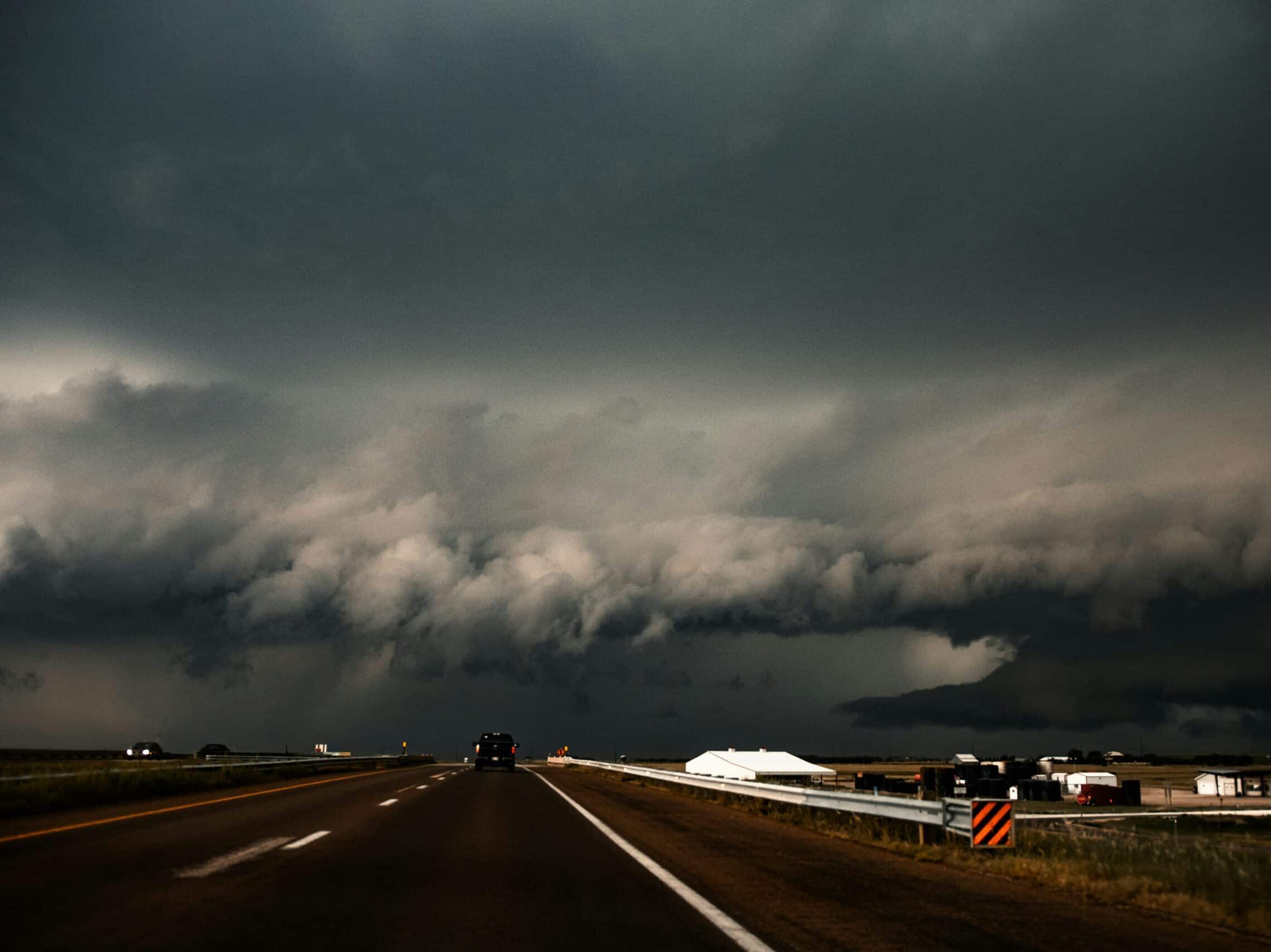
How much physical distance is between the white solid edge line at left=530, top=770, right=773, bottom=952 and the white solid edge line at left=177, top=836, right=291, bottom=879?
174 inches

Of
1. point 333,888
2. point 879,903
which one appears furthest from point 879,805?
point 333,888

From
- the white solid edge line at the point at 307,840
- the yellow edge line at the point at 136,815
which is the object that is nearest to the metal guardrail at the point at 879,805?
the white solid edge line at the point at 307,840

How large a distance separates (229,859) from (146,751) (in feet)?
229

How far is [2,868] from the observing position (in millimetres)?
10445

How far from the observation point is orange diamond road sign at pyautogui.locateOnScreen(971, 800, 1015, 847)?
13.3 m

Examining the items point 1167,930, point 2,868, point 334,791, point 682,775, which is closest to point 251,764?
point 334,791

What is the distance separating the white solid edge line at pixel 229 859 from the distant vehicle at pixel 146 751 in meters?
65.1

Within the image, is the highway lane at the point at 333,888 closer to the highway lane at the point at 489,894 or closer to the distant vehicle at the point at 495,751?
the highway lane at the point at 489,894

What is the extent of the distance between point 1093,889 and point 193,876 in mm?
8853

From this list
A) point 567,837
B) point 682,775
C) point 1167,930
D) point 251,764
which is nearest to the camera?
point 1167,930

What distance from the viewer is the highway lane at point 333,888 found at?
7352mm

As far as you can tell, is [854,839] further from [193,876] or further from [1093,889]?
[193,876]

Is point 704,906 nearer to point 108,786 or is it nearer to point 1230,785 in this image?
point 108,786

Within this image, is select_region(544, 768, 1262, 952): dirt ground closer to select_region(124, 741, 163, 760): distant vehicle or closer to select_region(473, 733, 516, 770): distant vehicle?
select_region(473, 733, 516, 770): distant vehicle
